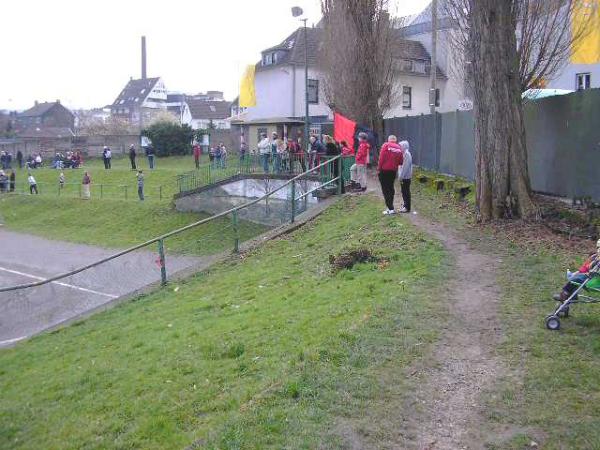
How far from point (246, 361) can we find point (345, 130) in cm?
1588

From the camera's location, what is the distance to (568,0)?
62.8 ft

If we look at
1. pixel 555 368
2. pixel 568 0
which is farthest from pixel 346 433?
pixel 568 0

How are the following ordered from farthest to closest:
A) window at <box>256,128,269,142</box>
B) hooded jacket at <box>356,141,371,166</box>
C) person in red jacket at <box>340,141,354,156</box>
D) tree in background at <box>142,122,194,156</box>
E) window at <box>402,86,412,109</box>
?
tree in background at <box>142,122,194,156</box> → window at <box>402,86,412,109</box> → window at <box>256,128,269,142</box> → person in red jacket at <box>340,141,354,156</box> → hooded jacket at <box>356,141,371,166</box>

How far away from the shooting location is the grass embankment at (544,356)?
214 inches

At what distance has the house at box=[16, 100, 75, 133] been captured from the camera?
11150 centimetres

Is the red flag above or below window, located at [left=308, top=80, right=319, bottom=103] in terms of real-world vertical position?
below

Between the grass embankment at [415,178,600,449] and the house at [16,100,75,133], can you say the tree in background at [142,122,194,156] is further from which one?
the house at [16,100,75,133]

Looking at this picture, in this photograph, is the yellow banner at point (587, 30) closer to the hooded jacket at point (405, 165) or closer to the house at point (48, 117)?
the hooded jacket at point (405, 165)

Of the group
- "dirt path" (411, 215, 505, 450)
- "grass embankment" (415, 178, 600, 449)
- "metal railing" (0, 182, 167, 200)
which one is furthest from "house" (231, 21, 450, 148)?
"dirt path" (411, 215, 505, 450)

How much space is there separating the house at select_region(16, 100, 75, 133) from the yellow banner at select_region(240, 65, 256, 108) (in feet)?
251

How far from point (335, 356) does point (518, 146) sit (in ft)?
25.8

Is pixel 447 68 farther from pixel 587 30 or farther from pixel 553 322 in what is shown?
pixel 553 322

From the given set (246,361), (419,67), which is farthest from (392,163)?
(419,67)

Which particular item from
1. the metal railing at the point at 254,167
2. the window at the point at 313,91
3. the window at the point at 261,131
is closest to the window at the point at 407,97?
the window at the point at 313,91
